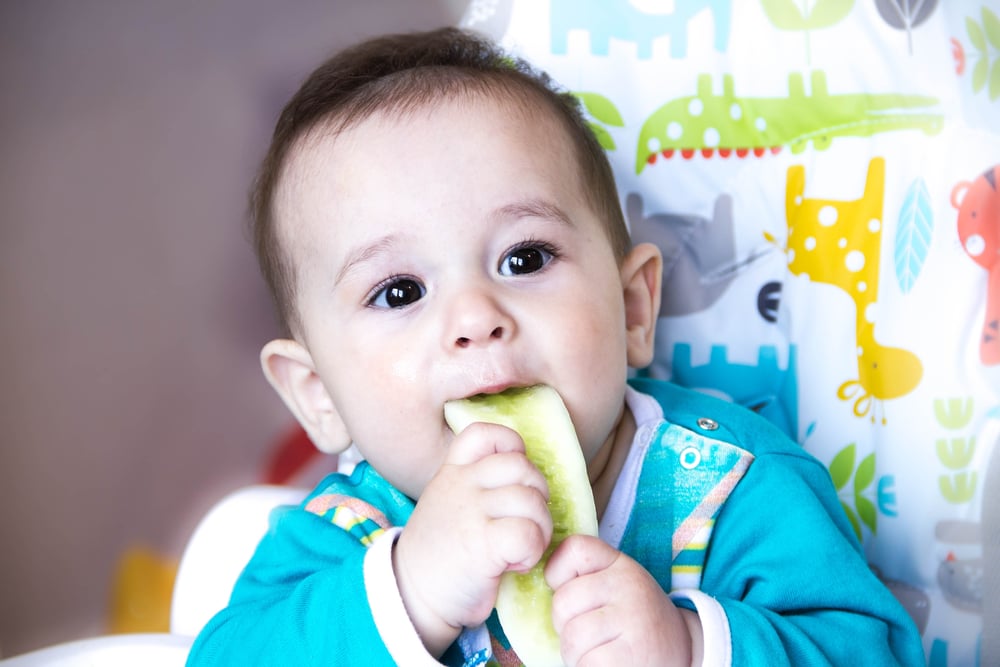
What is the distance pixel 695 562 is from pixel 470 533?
0.31 meters

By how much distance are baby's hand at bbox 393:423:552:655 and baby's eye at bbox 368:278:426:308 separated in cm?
18

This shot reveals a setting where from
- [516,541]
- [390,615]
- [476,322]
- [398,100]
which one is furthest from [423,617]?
[398,100]

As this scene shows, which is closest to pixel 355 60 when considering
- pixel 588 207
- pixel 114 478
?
pixel 588 207

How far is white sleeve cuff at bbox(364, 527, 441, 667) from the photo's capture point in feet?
2.44

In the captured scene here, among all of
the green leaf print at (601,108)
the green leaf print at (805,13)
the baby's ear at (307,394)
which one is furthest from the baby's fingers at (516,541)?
the green leaf print at (805,13)

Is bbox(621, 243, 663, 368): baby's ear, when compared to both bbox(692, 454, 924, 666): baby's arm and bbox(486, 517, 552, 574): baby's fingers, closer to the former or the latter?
bbox(692, 454, 924, 666): baby's arm

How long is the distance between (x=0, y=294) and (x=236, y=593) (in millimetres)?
514

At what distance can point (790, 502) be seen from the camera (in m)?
0.91

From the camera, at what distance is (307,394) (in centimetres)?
106

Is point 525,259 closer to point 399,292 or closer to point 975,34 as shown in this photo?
point 399,292

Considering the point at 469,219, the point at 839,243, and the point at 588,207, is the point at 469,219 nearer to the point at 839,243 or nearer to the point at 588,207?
the point at 588,207

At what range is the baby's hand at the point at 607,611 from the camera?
0.70 metres

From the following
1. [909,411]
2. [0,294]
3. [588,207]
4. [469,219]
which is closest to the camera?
[469,219]

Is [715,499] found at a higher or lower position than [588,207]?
lower
